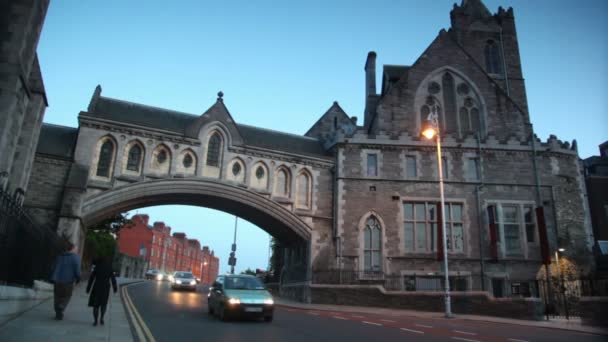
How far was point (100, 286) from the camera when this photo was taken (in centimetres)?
974

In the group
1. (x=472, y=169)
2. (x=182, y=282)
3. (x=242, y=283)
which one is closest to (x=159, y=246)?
(x=182, y=282)

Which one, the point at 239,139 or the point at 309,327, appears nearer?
the point at 309,327

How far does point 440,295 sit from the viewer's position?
20.5m

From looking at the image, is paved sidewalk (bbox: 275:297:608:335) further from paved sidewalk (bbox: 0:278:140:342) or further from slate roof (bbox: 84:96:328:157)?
paved sidewalk (bbox: 0:278:140:342)

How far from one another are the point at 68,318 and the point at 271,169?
50.7 ft

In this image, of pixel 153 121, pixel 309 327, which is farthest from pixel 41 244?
pixel 153 121

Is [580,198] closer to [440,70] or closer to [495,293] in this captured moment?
[495,293]

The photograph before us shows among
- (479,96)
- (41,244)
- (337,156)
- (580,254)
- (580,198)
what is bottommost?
(41,244)

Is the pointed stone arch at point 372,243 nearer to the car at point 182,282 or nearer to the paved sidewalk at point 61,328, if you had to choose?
the car at point 182,282

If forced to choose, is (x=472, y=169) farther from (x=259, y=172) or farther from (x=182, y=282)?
(x=182, y=282)

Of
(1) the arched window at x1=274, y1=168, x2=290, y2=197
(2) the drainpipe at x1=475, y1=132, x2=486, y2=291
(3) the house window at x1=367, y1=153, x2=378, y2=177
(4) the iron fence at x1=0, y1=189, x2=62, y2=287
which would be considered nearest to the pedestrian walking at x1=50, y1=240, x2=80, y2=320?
(4) the iron fence at x1=0, y1=189, x2=62, y2=287

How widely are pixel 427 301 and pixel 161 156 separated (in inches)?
591

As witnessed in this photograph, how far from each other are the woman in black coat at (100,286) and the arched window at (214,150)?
13633 millimetres

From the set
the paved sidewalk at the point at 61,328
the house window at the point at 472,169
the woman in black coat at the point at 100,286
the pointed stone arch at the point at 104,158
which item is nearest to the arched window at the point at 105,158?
the pointed stone arch at the point at 104,158
